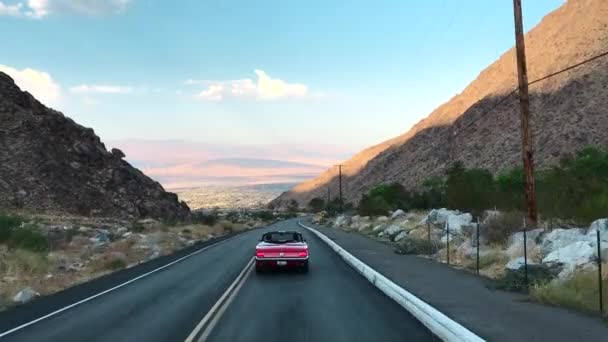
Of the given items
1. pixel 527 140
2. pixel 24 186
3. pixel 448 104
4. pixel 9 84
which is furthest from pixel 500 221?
pixel 448 104

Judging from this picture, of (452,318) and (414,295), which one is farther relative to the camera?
(414,295)

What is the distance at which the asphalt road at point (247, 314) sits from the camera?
10.0 meters

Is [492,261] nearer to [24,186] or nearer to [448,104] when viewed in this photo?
[24,186]

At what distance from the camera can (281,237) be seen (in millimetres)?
22422

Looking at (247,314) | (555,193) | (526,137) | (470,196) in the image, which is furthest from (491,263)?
(470,196)

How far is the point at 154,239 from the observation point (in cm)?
4062

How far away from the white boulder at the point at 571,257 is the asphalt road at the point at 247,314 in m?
4.55

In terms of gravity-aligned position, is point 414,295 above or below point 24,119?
below

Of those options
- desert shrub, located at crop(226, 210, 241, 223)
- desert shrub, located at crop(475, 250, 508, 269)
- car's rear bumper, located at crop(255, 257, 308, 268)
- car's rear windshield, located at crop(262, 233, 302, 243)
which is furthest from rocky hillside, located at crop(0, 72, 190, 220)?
desert shrub, located at crop(475, 250, 508, 269)

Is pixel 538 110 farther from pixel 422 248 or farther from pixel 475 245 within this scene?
pixel 475 245

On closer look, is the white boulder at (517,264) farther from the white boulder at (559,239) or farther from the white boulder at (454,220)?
the white boulder at (454,220)

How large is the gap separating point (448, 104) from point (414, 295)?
377 ft

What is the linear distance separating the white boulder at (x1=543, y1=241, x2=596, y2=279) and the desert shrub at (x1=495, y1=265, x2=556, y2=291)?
14.4 inches

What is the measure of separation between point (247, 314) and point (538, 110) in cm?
7303
